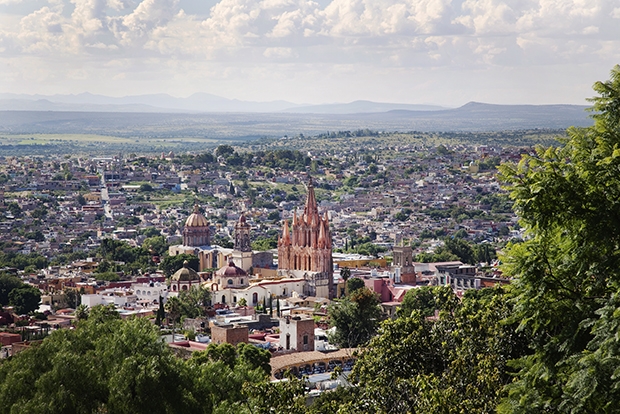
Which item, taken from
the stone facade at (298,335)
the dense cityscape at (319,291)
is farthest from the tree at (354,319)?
the stone facade at (298,335)

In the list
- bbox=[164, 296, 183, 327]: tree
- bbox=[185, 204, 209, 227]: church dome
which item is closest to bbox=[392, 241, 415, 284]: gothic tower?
bbox=[185, 204, 209, 227]: church dome

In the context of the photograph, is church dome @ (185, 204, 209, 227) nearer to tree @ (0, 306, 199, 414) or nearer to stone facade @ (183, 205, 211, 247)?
stone facade @ (183, 205, 211, 247)

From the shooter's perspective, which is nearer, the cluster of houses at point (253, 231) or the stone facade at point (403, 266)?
the cluster of houses at point (253, 231)

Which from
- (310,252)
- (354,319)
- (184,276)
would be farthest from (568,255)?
(310,252)

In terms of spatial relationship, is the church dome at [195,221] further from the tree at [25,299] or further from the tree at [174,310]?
the tree at [174,310]

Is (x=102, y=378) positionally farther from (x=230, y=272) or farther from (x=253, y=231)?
(x=253, y=231)
